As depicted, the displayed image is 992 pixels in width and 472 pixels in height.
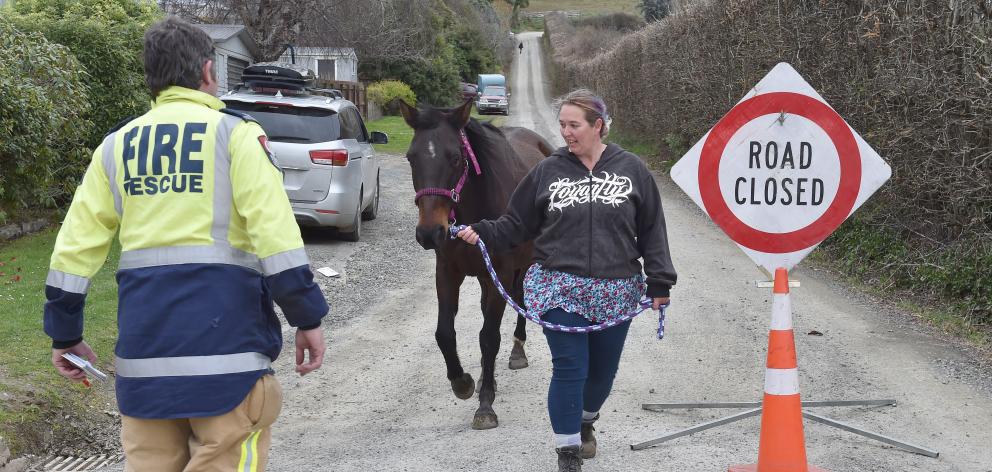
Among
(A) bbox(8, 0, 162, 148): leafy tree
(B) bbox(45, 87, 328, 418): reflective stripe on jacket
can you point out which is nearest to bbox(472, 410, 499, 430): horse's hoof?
(B) bbox(45, 87, 328, 418): reflective stripe on jacket

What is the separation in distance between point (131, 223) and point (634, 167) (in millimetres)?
Result: 2436

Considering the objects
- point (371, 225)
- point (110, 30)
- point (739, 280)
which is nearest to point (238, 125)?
point (739, 280)

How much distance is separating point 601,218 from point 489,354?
1723 millimetres

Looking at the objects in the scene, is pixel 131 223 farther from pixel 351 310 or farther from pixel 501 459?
pixel 351 310

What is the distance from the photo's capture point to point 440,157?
17.5 feet

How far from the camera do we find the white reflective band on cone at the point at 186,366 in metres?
2.94

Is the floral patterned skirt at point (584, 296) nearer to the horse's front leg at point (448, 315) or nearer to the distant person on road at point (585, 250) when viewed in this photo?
the distant person on road at point (585, 250)

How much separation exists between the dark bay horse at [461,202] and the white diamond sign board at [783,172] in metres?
1.42

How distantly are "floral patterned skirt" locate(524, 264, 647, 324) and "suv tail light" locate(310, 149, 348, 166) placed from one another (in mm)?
7734

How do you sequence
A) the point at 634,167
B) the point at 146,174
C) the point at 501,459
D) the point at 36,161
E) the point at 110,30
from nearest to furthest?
the point at 146,174 → the point at 634,167 → the point at 501,459 → the point at 36,161 → the point at 110,30

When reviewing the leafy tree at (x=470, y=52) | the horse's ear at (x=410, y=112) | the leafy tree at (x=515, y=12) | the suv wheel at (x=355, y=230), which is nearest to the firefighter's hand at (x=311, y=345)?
the horse's ear at (x=410, y=112)

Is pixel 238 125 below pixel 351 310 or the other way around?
the other way around

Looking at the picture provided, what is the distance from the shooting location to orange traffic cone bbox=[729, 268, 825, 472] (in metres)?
4.37

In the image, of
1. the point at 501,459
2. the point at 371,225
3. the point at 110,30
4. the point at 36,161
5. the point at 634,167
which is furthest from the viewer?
the point at 371,225
